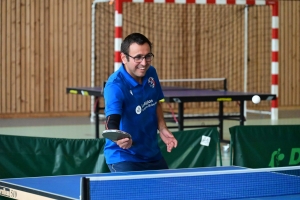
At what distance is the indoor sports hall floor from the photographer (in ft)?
38.3

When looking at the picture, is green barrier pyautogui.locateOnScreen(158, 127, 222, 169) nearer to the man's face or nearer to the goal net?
the man's face

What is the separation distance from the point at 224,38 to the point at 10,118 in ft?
18.2

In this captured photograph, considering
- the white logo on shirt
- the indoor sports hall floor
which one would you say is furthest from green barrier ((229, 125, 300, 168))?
the indoor sports hall floor

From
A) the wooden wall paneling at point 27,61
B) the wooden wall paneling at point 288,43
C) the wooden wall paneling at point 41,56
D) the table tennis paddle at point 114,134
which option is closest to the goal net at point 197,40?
the wooden wall paneling at point 288,43

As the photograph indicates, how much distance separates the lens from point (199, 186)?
4.01 m

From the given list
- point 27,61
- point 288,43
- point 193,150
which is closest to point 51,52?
point 27,61

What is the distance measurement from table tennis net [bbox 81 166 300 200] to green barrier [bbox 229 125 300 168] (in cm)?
202

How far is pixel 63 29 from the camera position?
14.9 m

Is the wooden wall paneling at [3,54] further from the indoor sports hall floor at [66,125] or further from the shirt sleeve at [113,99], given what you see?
the shirt sleeve at [113,99]

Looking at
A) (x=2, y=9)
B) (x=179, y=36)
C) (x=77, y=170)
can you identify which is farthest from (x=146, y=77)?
(x=179, y=36)

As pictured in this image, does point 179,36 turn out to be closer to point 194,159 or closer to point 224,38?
point 224,38

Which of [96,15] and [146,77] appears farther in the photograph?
[96,15]

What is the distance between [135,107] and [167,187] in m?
0.60

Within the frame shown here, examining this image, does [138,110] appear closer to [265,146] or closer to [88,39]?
[265,146]
